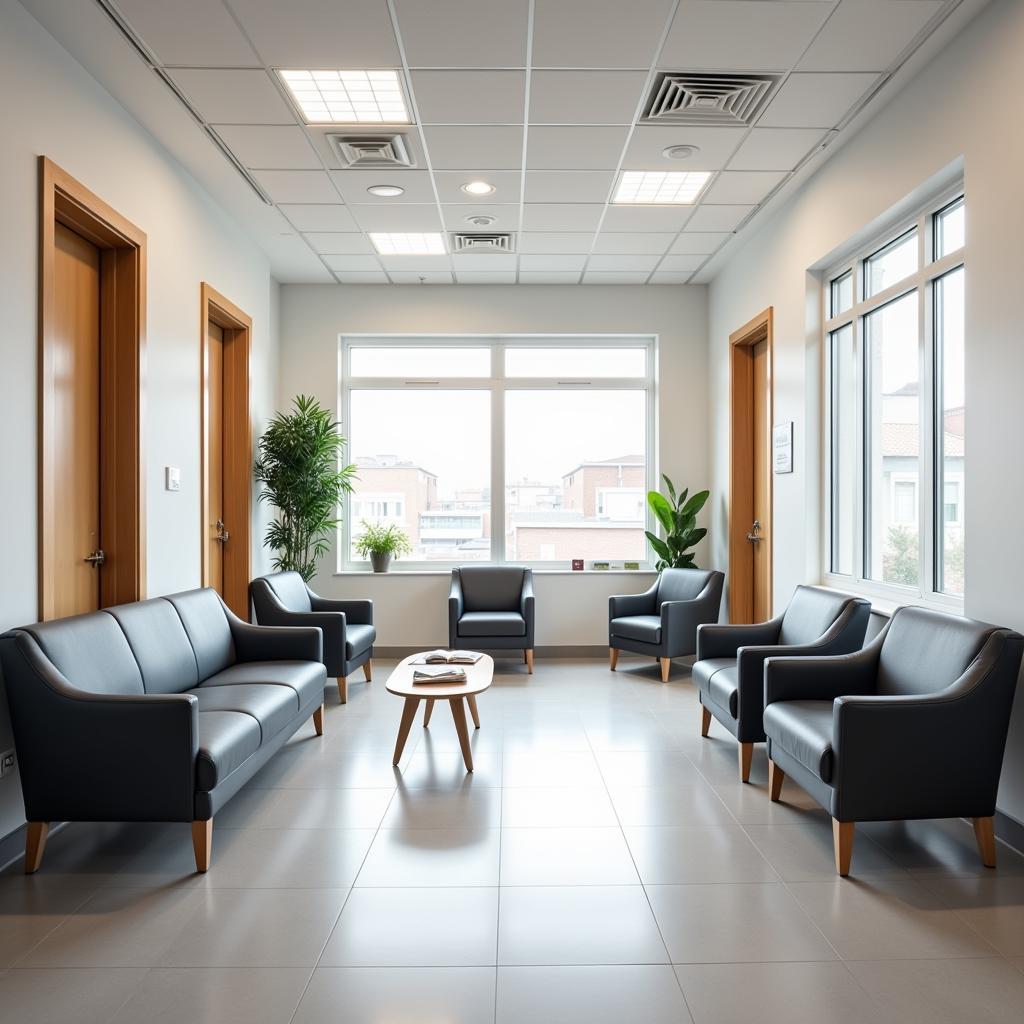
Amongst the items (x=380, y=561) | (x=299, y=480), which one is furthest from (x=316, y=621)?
(x=380, y=561)

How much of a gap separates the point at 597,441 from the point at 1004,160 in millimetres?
4651

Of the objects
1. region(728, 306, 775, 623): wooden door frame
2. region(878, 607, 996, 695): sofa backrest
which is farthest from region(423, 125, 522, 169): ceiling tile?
region(878, 607, 996, 695): sofa backrest

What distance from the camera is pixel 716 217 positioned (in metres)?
5.53

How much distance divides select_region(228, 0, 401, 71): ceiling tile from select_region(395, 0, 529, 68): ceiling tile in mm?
90

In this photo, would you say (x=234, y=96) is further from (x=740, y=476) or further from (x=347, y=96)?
(x=740, y=476)

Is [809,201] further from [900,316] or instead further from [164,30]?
[164,30]

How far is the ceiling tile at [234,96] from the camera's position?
367 cm

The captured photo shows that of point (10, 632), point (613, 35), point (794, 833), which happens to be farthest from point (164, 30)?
point (794, 833)

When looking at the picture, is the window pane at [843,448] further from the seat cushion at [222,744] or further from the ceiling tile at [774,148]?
the seat cushion at [222,744]

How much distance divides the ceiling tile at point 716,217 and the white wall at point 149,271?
10.7 feet

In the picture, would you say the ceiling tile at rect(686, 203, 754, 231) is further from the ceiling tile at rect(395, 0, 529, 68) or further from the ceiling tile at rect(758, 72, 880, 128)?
the ceiling tile at rect(395, 0, 529, 68)

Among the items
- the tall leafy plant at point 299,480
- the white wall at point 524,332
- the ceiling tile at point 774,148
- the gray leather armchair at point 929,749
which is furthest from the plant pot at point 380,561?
the gray leather armchair at point 929,749

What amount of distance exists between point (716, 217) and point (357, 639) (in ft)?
12.7

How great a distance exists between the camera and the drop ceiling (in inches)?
127
